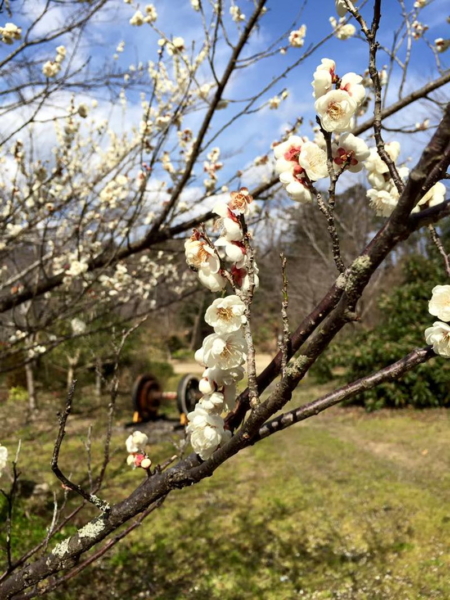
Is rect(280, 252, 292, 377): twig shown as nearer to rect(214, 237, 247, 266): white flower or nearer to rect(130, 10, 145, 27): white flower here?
rect(214, 237, 247, 266): white flower

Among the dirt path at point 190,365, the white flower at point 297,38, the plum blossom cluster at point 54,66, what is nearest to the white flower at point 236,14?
the white flower at point 297,38

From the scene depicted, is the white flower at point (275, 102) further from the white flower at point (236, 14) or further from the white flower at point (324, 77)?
the white flower at point (324, 77)

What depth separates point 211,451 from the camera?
40.9 inches

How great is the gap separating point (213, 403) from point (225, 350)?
13 centimetres

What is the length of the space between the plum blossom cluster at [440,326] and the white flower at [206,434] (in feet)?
1.47

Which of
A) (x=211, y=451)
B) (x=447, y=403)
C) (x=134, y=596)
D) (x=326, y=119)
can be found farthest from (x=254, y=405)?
(x=447, y=403)

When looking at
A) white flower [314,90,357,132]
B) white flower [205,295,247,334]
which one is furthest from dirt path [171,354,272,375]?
white flower [314,90,357,132]

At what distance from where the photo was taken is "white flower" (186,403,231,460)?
1031mm

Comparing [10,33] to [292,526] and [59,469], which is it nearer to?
[59,469]

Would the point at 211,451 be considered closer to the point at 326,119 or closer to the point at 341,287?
the point at 341,287

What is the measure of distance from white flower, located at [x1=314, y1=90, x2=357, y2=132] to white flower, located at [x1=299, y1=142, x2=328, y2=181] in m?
0.05

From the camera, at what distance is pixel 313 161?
94 cm

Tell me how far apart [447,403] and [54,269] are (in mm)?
6293

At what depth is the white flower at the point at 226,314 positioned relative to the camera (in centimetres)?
A: 94
